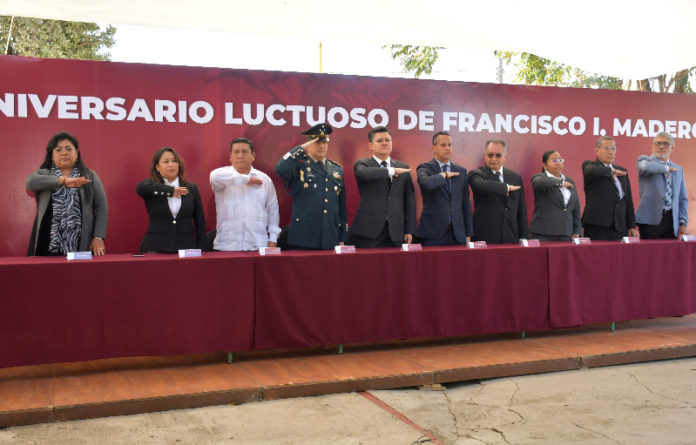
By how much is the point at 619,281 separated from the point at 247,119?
3.04m

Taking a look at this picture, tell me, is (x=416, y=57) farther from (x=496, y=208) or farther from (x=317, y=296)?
(x=317, y=296)

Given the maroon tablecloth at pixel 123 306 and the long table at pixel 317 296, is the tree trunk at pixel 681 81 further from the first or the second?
the maroon tablecloth at pixel 123 306

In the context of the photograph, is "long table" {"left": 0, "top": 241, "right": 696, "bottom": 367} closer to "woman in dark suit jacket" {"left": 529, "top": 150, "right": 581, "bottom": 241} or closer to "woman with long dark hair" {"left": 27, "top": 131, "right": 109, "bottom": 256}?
"woman with long dark hair" {"left": 27, "top": 131, "right": 109, "bottom": 256}

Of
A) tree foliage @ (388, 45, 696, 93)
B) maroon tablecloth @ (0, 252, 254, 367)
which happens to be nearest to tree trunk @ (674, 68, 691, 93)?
tree foliage @ (388, 45, 696, 93)

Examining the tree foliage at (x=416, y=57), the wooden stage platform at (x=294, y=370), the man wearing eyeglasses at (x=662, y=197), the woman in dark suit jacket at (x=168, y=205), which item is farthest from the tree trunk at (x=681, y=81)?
the woman in dark suit jacket at (x=168, y=205)

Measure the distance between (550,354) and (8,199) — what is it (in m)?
3.92

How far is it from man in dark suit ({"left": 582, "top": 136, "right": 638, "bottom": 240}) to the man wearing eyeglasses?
169mm

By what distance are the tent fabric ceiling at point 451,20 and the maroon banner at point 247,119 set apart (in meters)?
0.39

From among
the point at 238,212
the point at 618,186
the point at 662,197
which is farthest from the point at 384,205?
the point at 662,197

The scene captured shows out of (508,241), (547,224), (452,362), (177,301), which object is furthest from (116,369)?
(547,224)

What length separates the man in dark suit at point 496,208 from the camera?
490cm

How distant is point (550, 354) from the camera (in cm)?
413

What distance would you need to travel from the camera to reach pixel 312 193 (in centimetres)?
447

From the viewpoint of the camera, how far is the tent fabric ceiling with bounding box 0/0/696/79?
5.01 m
